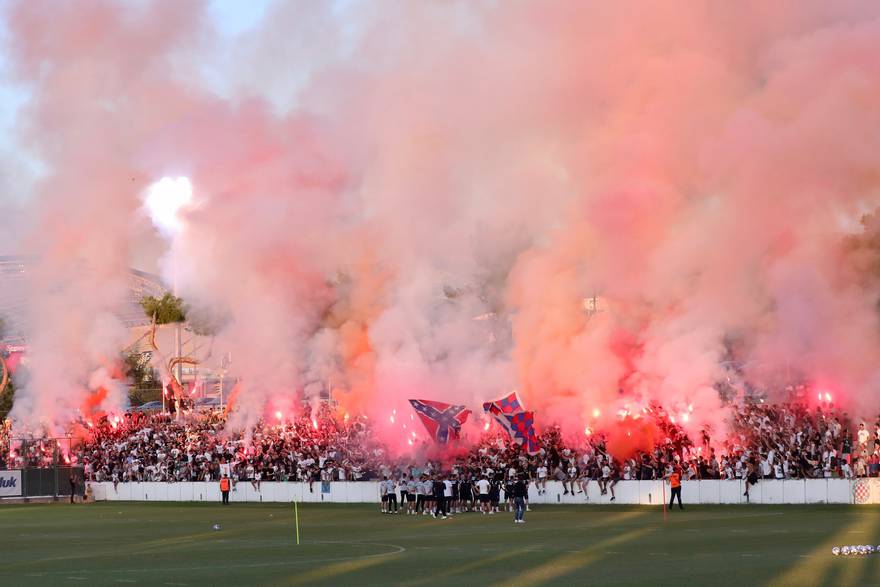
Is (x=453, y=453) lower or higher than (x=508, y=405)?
lower

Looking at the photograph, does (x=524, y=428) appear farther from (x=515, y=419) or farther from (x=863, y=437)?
(x=863, y=437)

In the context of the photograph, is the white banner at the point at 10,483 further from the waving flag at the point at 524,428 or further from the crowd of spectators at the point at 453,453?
the waving flag at the point at 524,428

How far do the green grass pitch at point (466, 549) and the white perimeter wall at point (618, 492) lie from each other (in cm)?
104

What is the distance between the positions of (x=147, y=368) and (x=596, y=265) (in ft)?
230

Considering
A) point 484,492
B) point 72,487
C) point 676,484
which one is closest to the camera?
point 676,484

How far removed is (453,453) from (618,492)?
913 centimetres

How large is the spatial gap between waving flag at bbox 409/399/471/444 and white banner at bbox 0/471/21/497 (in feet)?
74.7

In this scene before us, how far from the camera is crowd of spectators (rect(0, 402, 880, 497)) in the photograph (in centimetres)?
4209

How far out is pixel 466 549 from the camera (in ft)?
93.5

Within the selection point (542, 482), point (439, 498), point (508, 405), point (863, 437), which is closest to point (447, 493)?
point (439, 498)

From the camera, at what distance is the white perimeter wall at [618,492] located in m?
39.5

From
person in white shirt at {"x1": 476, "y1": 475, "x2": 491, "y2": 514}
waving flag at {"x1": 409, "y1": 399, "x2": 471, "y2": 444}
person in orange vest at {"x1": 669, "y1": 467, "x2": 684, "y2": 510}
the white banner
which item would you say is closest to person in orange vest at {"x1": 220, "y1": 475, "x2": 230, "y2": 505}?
waving flag at {"x1": 409, "y1": 399, "x2": 471, "y2": 444}

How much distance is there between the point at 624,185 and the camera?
4853 centimetres

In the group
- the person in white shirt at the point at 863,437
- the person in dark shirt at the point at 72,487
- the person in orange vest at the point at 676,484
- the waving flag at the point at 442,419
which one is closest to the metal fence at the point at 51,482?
the person in dark shirt at the point at 72,487
